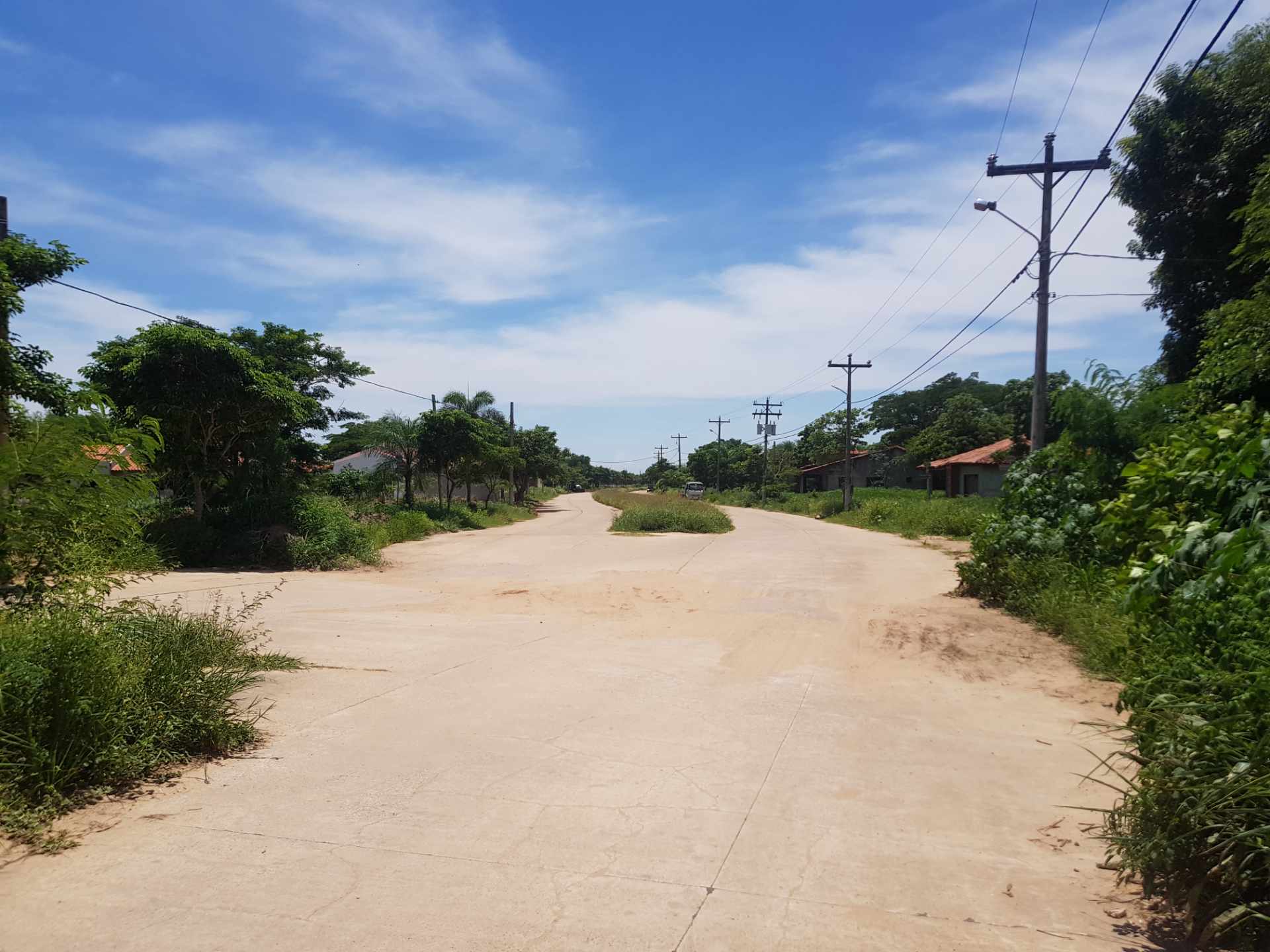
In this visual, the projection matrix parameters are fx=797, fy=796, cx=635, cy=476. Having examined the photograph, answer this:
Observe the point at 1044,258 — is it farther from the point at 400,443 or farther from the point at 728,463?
the point at 728,463

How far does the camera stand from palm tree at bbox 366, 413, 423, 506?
32.1 meters

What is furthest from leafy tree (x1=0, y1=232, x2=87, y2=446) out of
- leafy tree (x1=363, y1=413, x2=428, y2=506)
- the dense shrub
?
leafy tree (x1=363, y1=413, x2=428, y2=506)

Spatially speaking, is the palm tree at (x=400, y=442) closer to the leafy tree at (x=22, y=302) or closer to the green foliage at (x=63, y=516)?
the leafy tree at (x=22, y=302)

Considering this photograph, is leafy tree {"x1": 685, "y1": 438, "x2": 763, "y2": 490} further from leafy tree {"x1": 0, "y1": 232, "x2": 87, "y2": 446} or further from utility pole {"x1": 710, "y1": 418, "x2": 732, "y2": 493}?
leafy tree {"x1": 0, "y1": 232, "x2": 87, "y2": 446}

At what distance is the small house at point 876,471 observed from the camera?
6112 centimetres

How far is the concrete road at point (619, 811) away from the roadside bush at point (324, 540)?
888cm

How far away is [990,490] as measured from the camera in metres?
43.7

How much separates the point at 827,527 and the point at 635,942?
32.1 meters

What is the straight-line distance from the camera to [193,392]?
16.9 metres

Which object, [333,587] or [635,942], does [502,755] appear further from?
[333,587]

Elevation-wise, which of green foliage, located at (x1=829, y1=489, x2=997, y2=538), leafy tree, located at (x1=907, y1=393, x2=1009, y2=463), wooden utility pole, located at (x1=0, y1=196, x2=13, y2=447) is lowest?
green foliage, located at (x1=829, y1=489, x2=997, y2=538)

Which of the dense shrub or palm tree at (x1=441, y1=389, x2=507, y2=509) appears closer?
the dense shrub

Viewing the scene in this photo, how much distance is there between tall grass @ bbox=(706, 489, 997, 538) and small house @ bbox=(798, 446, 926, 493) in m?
6.58

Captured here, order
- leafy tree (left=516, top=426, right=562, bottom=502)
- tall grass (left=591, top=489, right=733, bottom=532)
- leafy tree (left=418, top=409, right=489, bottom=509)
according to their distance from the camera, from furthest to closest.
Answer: leafy tree (left=516, top=426, right=562, bottom=502) → leafy tree (left=418, top=409, right=489, bottom=509) → tall grass (left=591, top=489, right=733, bottom=532)
